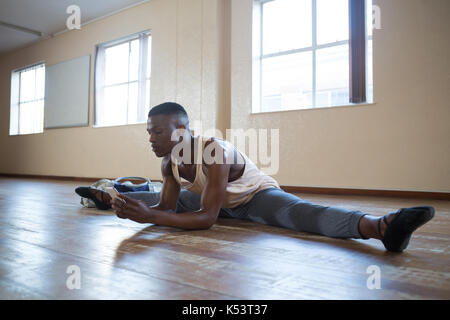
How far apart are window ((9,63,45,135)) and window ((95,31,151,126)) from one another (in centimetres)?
200

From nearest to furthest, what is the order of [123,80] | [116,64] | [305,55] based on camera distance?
[305,55], [123,80], [116,64]

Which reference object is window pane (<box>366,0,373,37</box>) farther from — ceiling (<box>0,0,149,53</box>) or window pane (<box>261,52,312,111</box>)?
ceiling (<box>0,0,149,53</box>)

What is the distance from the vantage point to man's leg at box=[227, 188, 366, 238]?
139 centimetres

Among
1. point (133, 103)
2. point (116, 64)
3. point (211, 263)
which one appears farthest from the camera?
point (116, 64)

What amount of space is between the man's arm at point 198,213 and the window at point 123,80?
440 cm

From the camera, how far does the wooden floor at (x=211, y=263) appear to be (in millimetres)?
842

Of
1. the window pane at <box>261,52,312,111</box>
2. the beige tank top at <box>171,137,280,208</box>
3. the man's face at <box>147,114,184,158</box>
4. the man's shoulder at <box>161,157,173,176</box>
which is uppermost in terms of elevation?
the window pane at <box>261,52,312,111</box>

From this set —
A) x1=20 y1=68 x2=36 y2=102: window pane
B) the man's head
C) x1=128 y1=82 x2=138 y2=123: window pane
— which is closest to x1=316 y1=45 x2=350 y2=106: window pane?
the man's head

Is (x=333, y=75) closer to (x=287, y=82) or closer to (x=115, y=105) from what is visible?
(x=287, y=82)

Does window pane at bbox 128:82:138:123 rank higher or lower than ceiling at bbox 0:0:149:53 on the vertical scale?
lower

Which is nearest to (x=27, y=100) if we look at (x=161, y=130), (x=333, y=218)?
(x=161, y=130)

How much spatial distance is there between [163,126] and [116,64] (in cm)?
509

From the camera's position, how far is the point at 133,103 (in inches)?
233

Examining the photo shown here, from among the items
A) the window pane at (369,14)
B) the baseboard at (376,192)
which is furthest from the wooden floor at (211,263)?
the window pane at (369,14)
